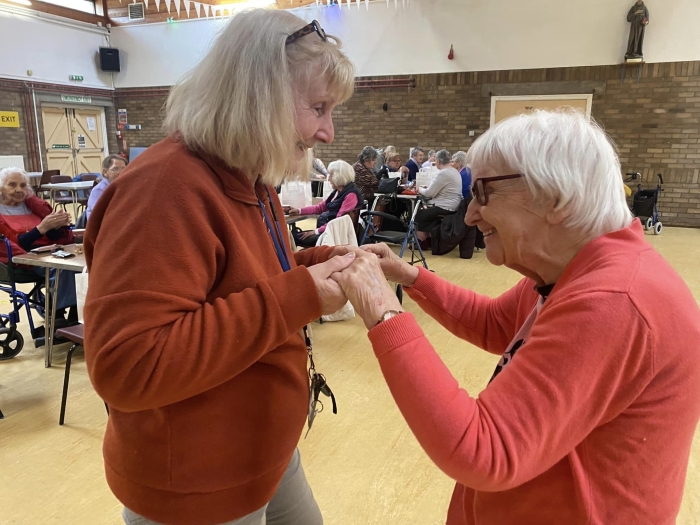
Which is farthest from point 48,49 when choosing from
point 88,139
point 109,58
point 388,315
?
point 388,315

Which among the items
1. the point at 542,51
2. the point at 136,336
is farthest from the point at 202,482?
the point at 542,51

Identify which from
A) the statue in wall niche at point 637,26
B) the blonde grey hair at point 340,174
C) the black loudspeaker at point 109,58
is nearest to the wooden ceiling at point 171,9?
the black loudspeaker at point 109,58

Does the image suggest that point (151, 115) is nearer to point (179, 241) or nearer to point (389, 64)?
point (389, 64)

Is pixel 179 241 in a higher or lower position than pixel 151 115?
lower

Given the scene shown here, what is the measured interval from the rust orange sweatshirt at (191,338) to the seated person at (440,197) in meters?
5.69

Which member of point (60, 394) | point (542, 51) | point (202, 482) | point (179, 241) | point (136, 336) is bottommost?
point (60, 394)

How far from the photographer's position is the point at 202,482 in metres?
0.94

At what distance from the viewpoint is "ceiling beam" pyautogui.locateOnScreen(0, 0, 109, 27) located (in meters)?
10.9

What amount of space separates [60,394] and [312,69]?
295 centimetres

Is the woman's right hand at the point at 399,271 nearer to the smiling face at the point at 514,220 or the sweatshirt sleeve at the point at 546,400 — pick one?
the smiling face at the point at 514,220

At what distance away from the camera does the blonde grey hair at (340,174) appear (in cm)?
535

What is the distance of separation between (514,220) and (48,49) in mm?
13407

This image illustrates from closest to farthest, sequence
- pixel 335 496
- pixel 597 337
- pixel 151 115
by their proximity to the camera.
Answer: pixel 597 337 < pixel 335 496 < pixel 151 115

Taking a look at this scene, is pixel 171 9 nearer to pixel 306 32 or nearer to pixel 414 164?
pixel 414 164
